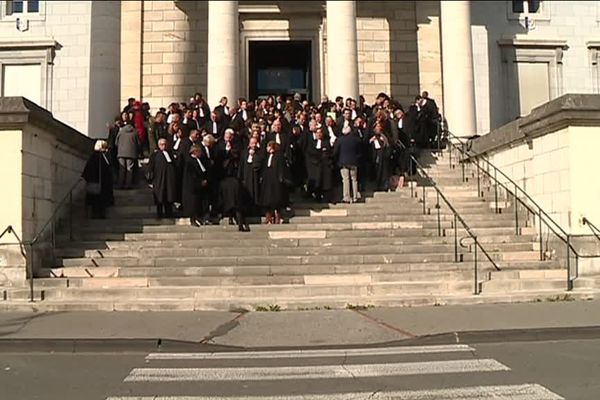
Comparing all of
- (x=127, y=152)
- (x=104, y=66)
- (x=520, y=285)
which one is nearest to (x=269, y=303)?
(x=520, y=285)

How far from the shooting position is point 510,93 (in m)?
25.1

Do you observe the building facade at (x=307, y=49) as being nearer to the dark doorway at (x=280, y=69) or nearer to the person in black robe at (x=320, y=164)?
the dark doorway at (x=280, y=69)

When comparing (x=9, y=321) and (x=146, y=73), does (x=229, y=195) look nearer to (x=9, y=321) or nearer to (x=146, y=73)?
(x=9, y=321)

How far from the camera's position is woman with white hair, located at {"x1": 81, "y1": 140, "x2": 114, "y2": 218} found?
14781 mm

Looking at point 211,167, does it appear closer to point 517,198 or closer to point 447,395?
point 517,198

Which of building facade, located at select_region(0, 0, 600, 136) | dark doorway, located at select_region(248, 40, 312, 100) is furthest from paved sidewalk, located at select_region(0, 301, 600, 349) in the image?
dark doorway, located at select_region(248, 40, 312, 100)

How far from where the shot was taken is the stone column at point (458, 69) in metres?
21.9

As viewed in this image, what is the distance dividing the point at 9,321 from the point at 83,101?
47.9ft

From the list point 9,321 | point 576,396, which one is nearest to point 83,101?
point 9,321

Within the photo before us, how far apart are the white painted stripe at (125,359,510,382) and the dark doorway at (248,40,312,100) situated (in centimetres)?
1852

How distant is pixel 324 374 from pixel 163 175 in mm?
7760

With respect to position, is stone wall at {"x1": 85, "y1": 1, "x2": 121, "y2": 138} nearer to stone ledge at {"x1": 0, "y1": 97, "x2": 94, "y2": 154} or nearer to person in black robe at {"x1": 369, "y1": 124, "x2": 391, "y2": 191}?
stone ledge at {"x1": 0, "y1": 97, "x2": 94, "y2": 154}

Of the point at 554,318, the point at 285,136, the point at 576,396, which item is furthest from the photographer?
the point at 285,136

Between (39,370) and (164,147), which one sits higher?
(164,147)
